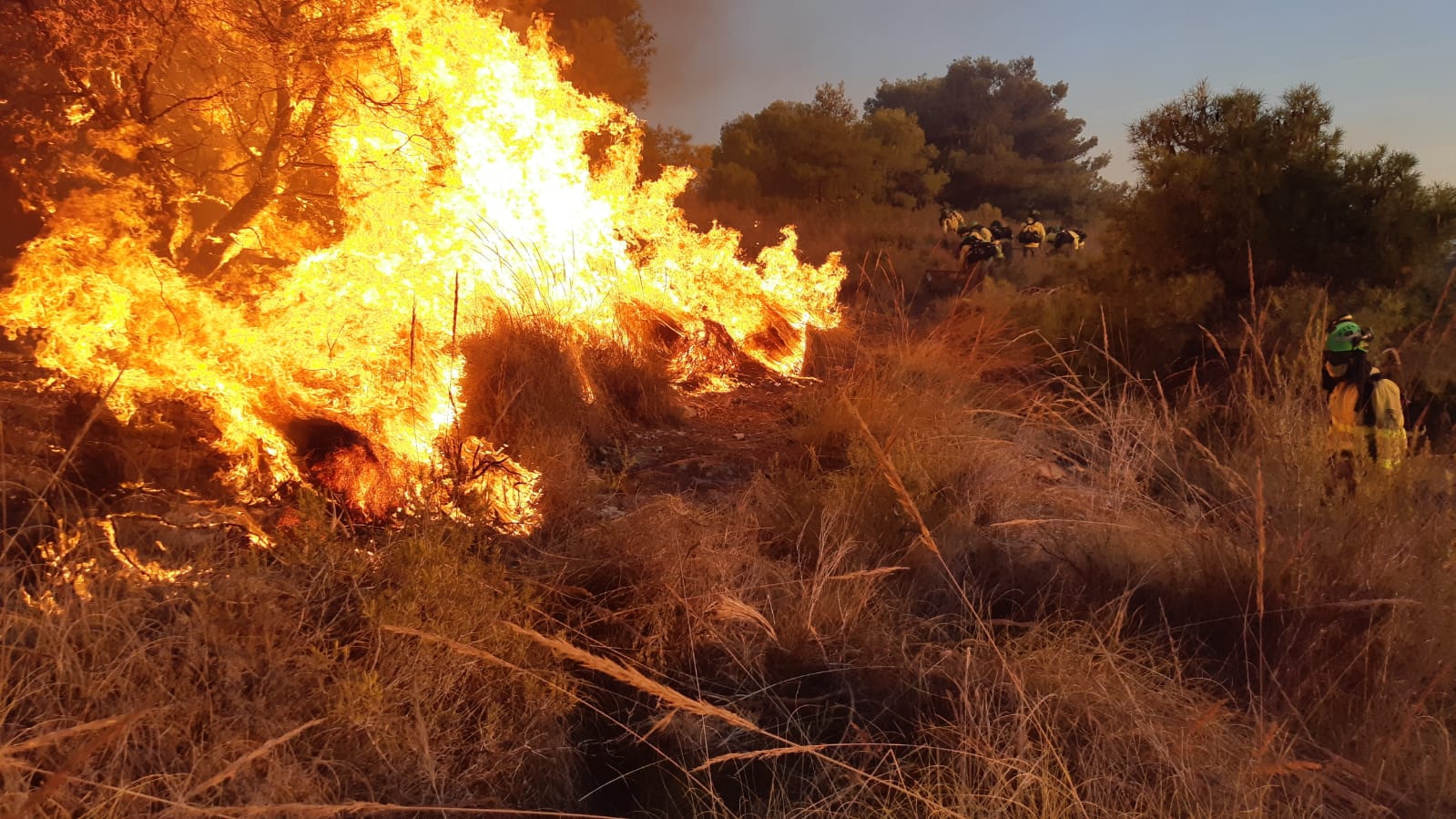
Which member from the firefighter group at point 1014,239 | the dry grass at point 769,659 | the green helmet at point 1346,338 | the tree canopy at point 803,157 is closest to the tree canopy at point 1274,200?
the green helmet at point 1346,338

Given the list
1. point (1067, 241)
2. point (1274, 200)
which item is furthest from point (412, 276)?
point (1067, 241)

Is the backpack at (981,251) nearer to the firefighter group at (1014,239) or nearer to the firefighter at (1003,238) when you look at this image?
the firefighter group at (1014,239)

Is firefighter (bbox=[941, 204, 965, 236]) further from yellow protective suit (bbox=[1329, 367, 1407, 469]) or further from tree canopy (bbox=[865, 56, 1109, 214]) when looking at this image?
yellow protective suit (bbox=[1329, 367, 1407, 469])

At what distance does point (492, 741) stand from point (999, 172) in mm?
30375

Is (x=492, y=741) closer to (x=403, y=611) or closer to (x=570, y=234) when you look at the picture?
(x=403, y=611)

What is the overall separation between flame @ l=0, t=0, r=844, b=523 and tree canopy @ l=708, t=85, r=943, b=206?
46.0 feet

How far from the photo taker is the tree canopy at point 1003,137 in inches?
1176

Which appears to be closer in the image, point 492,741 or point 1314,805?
point 1314,805

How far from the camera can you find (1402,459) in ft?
12.2

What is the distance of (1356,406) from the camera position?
4.56 m

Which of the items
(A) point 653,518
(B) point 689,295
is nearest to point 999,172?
(B) point 689,295

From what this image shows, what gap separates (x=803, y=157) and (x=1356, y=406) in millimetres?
19712

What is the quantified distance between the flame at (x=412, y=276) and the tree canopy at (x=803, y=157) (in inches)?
553

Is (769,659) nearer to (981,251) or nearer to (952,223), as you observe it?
(981,251)
